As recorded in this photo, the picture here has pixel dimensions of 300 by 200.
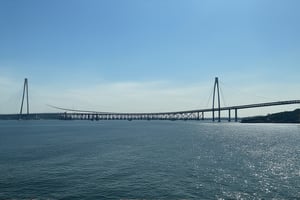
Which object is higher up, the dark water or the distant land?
the distant land

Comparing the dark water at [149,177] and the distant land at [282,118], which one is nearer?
the dark water at [149,177]

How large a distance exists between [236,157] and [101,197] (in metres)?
23.3

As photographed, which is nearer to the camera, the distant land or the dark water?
the dark water

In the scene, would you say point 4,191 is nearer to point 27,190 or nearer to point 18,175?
point 27,190

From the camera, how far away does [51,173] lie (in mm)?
27719

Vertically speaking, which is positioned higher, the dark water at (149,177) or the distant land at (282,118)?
the distant land at (282,118)

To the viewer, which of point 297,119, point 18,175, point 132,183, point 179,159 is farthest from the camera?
point 297,119

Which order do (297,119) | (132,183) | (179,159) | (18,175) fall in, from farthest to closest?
(297,119) → (179,159) → (18,175) → (132,183)

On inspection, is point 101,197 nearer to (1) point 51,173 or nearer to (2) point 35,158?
(1) point 51,173

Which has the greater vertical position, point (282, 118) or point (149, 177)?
point (282, 118)

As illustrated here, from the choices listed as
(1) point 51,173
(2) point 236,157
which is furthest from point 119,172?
(2) point 236,157

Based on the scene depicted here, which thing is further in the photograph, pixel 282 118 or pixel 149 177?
pixel 282 118

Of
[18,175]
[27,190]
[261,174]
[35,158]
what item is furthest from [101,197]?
[35,158]

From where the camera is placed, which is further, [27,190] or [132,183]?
[132,183]
